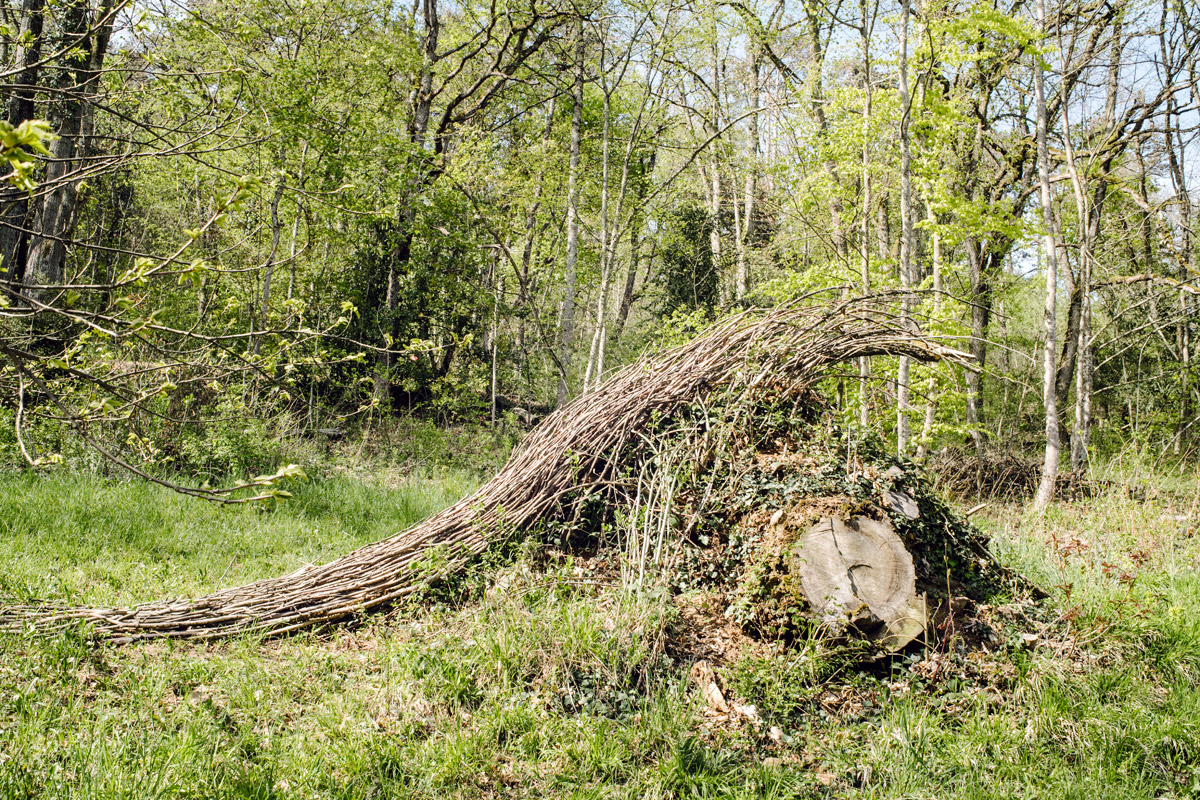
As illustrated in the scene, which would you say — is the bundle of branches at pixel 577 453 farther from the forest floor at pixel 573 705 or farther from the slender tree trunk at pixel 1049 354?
the slender tree trunk at pixel 1049 354

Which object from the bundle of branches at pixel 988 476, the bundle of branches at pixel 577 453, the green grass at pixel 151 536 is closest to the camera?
the bundle of branches at pixel 577 453

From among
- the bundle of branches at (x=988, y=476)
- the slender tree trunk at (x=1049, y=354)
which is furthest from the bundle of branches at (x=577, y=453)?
the bundle of branches at (x=988, y=476)

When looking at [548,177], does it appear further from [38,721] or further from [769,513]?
[38,721]

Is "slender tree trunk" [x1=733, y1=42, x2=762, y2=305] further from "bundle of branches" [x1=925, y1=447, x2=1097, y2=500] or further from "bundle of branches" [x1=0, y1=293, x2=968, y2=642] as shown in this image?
"bundle of branches" [x1=0, y1=293, x2=968, y2=642]

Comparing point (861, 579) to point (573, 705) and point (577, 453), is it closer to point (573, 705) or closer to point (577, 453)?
point (573, 705)

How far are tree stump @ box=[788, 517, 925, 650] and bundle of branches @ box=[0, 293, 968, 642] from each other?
1298 mm

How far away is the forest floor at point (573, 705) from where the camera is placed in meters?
2.75

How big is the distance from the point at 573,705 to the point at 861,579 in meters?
1.66

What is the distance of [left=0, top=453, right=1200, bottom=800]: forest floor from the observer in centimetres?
275

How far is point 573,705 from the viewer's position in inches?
126

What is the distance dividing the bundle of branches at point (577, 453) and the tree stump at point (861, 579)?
4.26 feet

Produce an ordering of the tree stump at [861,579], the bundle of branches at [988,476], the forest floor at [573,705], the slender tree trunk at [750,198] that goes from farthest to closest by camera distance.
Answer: the slender tree trunk at [750,198]
the bundle of branches at [988,476]
the tree stump at [861,579]
the forest floor at [573,705]

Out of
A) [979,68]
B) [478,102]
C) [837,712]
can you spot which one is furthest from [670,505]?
[478,102]

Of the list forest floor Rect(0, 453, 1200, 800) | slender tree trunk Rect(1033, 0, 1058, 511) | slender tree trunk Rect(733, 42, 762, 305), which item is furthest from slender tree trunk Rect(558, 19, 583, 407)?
forest floor Rect(0, 453, 1200, 800)
